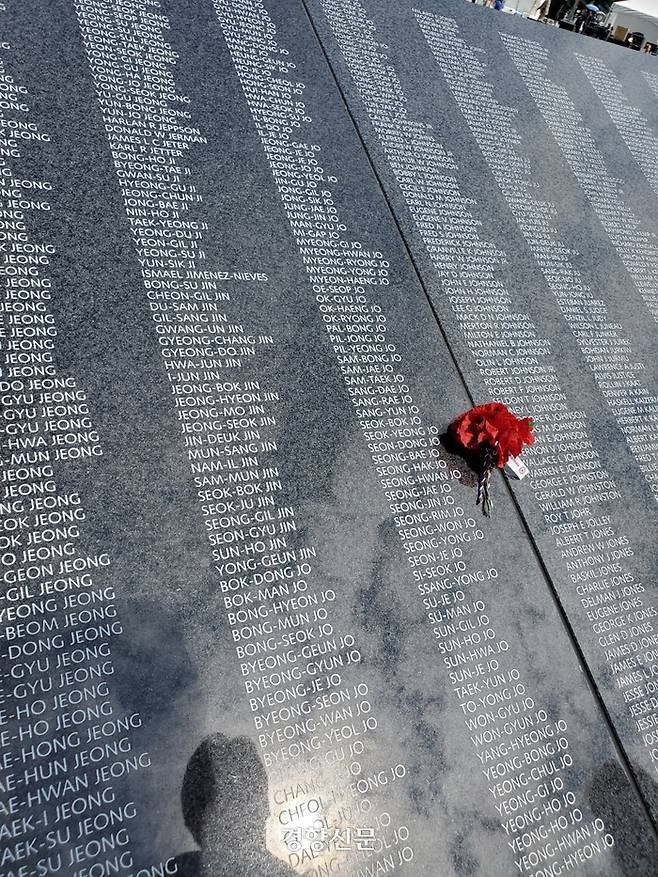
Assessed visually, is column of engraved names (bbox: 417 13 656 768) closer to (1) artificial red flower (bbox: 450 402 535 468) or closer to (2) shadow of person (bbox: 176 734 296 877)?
(1) artificial red flower (bbox: 450 402 535 468)

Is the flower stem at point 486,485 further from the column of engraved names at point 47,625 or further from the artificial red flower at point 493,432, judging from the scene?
the column of engraved names at point 47,625

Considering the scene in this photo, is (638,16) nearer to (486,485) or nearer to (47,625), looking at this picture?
(486,485)

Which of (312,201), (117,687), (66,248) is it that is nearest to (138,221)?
(66,248)

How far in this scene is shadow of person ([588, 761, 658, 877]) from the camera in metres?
2.10

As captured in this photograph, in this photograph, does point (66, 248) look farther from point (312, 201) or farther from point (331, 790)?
point (331, 790)

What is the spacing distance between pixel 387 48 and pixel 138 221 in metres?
2.18

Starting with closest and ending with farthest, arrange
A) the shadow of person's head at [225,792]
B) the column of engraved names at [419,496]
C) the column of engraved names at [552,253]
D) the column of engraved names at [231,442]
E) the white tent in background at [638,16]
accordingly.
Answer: the shadow of person's head at [225,792], the column of engraved names at [231,442], the column of engraved names at [419,496], the column of engraved names at [552,253], the white tent in background at [638,16]

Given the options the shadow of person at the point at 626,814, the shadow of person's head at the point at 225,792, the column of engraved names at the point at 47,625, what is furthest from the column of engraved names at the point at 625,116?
the shadow of person's head at the point at 225,792

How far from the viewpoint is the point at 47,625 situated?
70.1 inches

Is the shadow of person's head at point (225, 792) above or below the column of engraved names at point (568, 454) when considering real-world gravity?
below

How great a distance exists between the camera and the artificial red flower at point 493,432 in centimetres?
257

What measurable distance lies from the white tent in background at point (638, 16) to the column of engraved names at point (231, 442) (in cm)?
1251

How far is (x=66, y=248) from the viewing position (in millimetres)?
2371

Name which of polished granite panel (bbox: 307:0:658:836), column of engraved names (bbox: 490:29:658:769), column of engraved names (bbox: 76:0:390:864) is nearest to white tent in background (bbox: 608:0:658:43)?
polished granite panel (bbox: 307:0:658:836)
